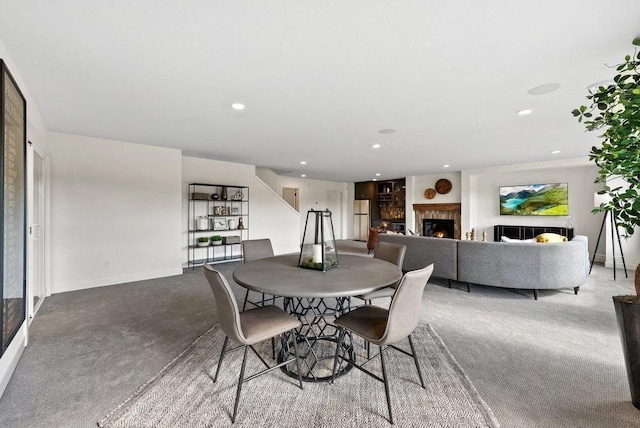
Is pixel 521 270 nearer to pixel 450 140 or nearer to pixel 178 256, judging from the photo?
pixel 450 140

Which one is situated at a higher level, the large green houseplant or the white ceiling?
the white ceiling

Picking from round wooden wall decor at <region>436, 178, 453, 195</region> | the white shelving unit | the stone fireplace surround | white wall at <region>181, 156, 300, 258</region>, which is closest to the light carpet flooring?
the white shelving unit

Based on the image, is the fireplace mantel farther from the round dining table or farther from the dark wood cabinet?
the round dining table

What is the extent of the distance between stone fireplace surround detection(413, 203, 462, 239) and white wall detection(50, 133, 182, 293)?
6.93m

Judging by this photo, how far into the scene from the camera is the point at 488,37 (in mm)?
1789

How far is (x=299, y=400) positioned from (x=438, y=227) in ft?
26.5

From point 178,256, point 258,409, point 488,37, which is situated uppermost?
point 488,37

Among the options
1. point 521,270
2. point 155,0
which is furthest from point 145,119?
point 521,270

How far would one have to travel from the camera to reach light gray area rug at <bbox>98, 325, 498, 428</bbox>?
1.59 m

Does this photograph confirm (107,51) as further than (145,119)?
No

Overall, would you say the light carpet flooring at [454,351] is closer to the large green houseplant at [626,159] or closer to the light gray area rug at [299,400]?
the light gray area rug at [299,400]

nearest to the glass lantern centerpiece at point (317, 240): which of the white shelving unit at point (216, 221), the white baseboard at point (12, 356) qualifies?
the white baseboard at point (12, 356)

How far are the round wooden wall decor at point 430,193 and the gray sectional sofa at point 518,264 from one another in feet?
15.6

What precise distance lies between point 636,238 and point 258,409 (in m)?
7.24
